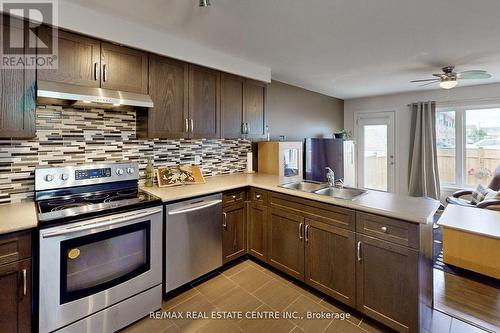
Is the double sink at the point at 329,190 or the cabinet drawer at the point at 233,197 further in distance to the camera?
the cabinet drawer at the point at 233,197

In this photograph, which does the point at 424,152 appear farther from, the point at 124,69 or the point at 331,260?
the point at 124,69

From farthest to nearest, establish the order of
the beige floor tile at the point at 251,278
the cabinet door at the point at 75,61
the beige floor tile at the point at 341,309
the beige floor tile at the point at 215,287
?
the beige floor tile at the point at 251,278 → the beige floor tile at the point at 215,287 → the beige floor tile at the point at 341,309 → the cabinet door at the point at 75,61

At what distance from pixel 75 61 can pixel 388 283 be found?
2904 mm

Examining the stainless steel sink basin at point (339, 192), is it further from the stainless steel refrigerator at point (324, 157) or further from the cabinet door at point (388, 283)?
the stainless steel refrigerator at point (324, 157)

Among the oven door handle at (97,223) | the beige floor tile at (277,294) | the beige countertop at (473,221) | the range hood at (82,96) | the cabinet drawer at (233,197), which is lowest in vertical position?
the beige floor tile at (277,294)

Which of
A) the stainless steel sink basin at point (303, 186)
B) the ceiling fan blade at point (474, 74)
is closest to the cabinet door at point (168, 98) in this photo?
the stainless steel sink basin at point (303, 186)

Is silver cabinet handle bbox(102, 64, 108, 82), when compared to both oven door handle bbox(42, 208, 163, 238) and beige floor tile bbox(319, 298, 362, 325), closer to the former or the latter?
oven door handle bbox(42, 208, 163, 238)

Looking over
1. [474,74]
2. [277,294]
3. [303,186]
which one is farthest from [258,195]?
[474,74]

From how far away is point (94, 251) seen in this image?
5.53ft

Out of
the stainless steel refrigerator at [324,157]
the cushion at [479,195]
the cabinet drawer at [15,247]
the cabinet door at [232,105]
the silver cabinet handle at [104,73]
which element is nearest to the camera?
the cabinet drawer at [15,247]

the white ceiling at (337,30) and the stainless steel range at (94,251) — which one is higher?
the white ceiling at (337,30)

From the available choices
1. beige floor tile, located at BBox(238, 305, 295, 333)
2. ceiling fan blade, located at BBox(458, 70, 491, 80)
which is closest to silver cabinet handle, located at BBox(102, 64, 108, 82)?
beige floor tile, located at BBox(238, 305, 295, 333)

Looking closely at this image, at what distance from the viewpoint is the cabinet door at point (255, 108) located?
10.6 feet

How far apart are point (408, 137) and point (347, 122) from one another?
1.40 m
